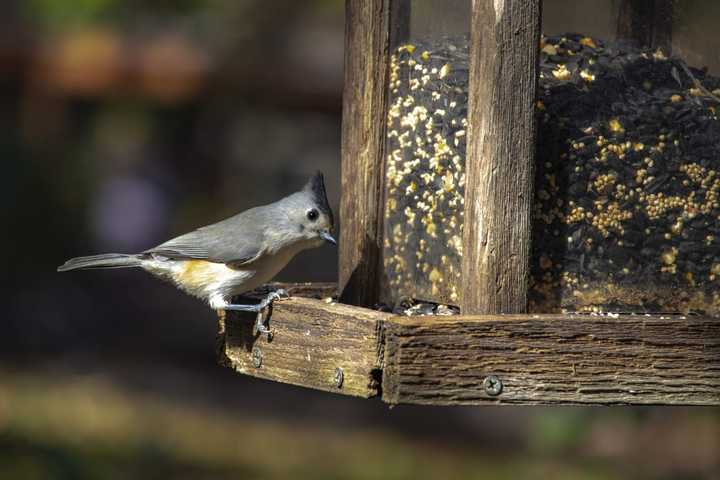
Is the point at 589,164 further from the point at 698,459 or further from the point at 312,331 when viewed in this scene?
the point at 698,459

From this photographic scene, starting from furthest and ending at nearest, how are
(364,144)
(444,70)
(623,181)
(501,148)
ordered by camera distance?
(364,144) → (444,70) → (623,181) → (501,148)

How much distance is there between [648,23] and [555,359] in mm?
1164

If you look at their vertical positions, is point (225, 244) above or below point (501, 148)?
below

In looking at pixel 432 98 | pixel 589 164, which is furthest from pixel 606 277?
pixel 432 98

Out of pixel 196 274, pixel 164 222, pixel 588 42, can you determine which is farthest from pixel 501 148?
pixel 164 222

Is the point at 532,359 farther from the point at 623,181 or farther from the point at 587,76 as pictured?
the point at 587,76

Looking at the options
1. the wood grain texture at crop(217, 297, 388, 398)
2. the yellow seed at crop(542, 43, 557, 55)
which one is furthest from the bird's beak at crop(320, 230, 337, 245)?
the yellow seed at crop(542, 43, 557, 55)

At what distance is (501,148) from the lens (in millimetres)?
3217

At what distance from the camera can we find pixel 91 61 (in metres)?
11.2

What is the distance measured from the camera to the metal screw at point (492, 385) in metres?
3.02

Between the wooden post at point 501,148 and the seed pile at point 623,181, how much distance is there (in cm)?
16

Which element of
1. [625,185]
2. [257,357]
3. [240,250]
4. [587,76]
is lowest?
[257,357]

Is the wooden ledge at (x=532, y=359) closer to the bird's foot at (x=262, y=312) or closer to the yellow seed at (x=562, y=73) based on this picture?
the bird's foot at (x=262, y=312)

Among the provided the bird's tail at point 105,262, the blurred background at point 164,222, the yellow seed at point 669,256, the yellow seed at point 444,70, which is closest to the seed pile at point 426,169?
the yellow seed at point 444,70
